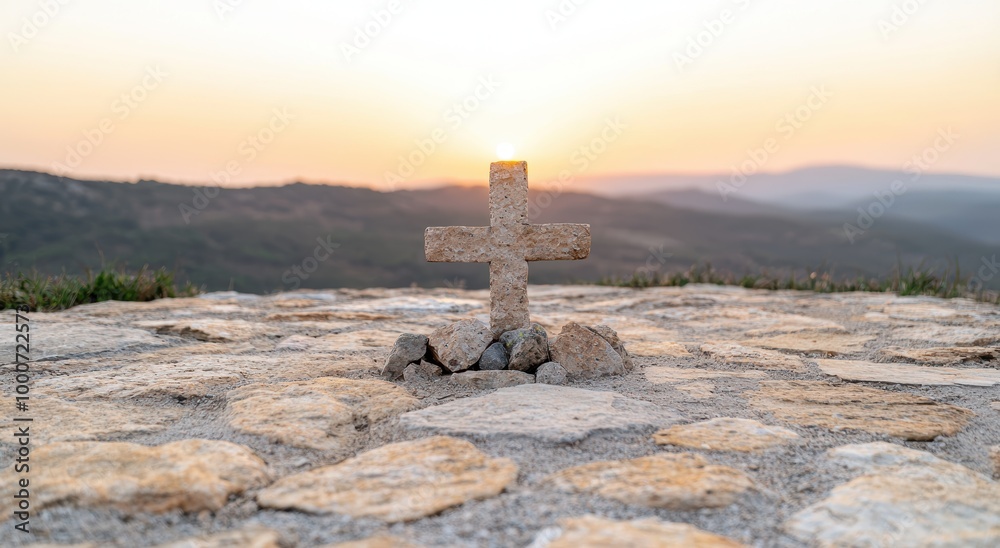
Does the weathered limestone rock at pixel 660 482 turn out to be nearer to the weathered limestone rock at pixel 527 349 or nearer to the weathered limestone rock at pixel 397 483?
the weathered limestone rock at pixel 397 483

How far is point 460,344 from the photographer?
286 cm

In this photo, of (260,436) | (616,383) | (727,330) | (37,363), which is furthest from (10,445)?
(727,330)

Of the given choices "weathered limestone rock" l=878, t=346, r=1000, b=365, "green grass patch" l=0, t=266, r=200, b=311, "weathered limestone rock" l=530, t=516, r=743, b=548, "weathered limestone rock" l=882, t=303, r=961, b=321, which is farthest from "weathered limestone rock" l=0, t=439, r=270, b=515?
"weathered limestone rock" l=882, t=303, r=961, b=321

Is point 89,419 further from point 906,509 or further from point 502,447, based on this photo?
point 906,509

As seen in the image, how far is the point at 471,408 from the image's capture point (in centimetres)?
230

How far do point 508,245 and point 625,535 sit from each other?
73.4 inches

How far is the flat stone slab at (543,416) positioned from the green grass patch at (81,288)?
3.79 metres

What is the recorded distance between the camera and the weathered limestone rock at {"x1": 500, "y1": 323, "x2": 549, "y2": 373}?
285 centimetres

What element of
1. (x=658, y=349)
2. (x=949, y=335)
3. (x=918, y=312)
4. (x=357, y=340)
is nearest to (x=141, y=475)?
(x=357, y=340)

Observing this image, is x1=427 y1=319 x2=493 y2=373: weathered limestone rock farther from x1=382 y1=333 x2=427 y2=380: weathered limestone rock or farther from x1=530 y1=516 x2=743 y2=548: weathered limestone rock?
x1=530 y1=516 x2=743 y2=548: weathered limestone rock

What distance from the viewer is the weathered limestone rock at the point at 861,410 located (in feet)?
7.09

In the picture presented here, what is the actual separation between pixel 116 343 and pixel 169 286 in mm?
2377

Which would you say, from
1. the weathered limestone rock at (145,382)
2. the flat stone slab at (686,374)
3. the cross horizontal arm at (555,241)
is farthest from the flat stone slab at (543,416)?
the weathered limestone rock at (145,382)

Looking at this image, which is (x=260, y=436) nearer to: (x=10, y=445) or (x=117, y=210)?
(x=10, y=445)
